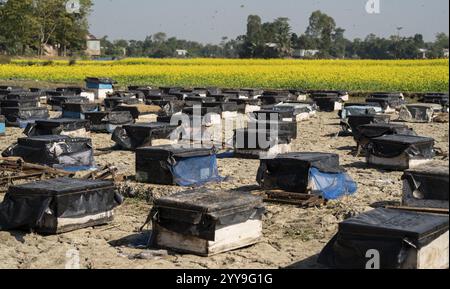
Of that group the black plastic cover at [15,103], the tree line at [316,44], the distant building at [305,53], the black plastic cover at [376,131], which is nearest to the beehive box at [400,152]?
the black plastic cover at [376,131]

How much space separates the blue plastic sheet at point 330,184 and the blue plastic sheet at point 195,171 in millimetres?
2099

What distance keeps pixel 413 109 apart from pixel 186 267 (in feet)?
51.8

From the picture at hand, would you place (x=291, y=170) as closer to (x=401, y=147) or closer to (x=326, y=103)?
Answer: (x=401, y=147)

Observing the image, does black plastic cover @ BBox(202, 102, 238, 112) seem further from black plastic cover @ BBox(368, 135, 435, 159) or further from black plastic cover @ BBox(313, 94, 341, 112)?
black plastic cover @ BBox(368, 135, 435, 159)

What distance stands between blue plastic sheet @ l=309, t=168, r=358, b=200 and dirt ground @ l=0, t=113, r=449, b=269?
0.52 ft

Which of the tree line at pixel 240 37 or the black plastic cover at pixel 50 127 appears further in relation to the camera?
the tree line at pixel 240 37

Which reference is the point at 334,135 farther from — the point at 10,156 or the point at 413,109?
the point at 10,156

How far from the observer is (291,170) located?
9.96 metres

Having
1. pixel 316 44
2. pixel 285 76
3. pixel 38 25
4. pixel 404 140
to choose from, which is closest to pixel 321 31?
pixel 316 44

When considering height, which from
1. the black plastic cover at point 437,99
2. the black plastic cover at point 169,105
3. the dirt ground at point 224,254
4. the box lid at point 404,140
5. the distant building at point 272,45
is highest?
the distant building at point 272,45

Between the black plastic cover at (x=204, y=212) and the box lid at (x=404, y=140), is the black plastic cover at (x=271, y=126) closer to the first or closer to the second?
the box lid at (x=404, y=140)

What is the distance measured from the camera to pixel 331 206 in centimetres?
949

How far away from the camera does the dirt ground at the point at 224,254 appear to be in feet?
23.9

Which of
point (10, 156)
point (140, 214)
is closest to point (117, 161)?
point (10, 156)
